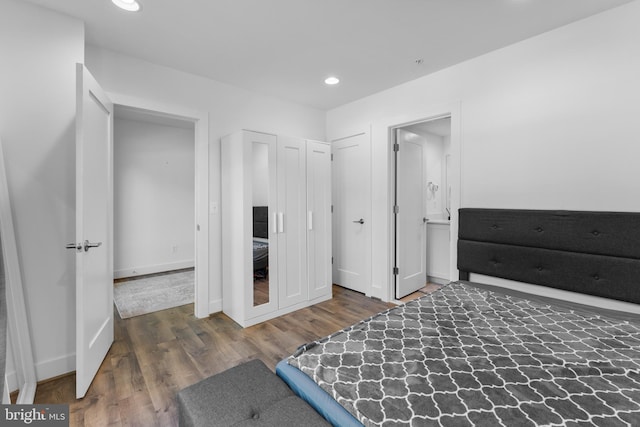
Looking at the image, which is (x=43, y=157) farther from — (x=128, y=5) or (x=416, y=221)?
(x=416, y=221)

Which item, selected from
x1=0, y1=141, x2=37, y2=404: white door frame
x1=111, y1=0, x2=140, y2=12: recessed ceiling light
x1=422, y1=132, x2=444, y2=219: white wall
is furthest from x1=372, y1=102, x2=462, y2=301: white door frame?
x1=0, y1=141, x2=37, y2=404: white door frame

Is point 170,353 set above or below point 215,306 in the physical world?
below

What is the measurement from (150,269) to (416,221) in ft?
14.2

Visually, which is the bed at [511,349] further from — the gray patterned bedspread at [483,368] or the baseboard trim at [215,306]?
the baseboard trim at [215,306]

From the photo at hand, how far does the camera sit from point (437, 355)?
129cm

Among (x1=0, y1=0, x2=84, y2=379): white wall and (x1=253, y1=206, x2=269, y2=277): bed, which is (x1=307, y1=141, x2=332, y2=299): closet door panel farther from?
(x1=0, y1=0, x2=84, y2=379): white wall

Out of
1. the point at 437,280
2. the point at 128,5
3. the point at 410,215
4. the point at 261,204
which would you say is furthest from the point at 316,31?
the point at 437,280

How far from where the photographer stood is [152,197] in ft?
15.7

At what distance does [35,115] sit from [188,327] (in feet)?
6.86

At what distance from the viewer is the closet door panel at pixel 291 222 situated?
308cm

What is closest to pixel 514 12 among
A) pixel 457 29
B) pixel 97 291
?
pixel 457 29

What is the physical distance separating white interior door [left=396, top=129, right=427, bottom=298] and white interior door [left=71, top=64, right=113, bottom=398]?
9.52 feet

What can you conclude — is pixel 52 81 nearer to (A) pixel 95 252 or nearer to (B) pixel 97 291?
(A) pixel 95 252

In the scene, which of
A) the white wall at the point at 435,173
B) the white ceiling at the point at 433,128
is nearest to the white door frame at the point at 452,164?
the white ceiling at the point at 433,128
